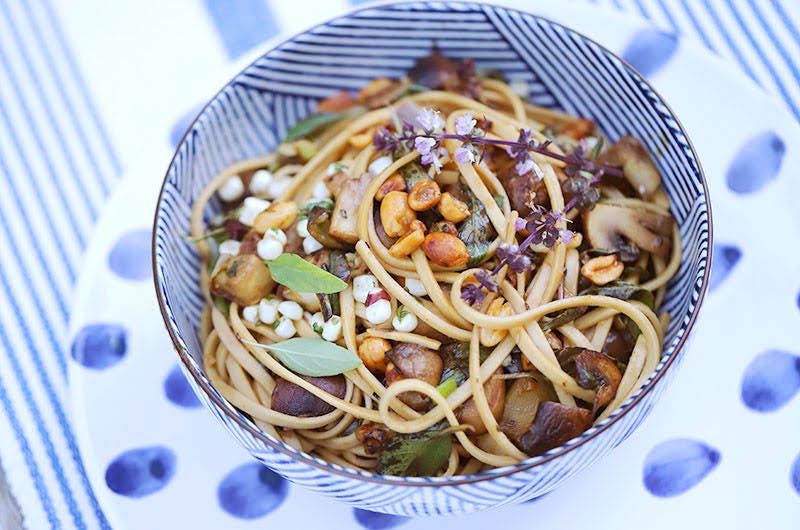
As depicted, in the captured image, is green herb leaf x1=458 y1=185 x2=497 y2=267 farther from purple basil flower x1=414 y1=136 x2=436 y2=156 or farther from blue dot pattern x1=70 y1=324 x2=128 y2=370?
blue dot pattern x1=70 y1=324 x2=128 y2=370

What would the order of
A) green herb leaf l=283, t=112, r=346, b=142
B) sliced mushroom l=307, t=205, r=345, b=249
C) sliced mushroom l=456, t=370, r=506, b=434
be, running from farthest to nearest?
green herb leaf l=283, t=112, r=346, b=142
sliced mushroom l=307, t=205, r=345, b=249
sliced mushroom l=456, t=370, r=506, b=434

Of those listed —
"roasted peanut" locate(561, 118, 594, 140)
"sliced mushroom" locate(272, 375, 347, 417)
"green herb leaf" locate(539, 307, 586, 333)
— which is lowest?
"green herb leaf" locate(539, 307, 586, 333)

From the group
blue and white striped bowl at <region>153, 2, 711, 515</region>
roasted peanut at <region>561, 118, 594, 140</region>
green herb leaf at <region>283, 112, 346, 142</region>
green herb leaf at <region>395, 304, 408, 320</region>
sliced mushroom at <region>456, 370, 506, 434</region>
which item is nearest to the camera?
blue and white striped bowl at <region>153, 2, 711, 515</region>

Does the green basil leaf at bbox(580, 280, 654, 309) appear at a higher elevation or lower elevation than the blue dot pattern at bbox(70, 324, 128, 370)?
lower

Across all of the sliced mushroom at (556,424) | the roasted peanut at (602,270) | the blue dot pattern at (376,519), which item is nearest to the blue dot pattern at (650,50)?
the roasted peanut at (602,270)

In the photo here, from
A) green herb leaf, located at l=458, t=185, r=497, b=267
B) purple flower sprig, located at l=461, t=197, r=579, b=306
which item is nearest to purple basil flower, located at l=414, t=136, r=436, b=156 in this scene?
green herb leaf, located at l=458, t=185, r=497, b=267

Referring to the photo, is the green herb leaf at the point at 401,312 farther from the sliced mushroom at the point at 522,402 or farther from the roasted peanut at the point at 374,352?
the sliced mushroom at the point at 522,402
